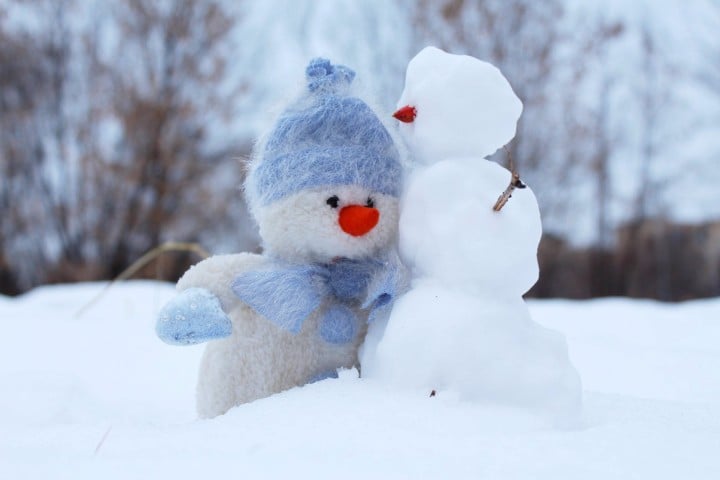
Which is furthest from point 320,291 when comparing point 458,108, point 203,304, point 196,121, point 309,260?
point 196,121

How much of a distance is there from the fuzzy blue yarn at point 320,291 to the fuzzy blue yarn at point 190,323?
0.06 m

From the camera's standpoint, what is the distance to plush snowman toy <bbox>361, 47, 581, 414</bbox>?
0.72 meters

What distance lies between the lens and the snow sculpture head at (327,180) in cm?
86

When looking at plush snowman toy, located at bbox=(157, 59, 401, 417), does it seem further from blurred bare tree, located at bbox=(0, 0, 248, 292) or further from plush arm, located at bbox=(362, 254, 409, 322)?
blurred bare tree, located at bbox=(0, 0, 248, 292)

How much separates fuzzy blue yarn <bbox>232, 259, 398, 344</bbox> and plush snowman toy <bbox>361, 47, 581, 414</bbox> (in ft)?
0.13

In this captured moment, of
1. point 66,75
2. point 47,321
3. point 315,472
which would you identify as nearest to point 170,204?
point 66,75

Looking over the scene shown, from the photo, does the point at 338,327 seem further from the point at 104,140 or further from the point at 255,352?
the point at 104,140

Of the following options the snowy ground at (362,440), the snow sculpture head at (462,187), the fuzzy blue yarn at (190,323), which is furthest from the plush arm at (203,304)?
the snow sculpture head at (462,187)

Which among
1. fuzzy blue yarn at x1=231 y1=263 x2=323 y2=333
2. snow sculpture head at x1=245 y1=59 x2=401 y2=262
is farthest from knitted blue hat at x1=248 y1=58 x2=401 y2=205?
fuzzy blue yarn at x1=231 y1=263 x2=323 y2=333

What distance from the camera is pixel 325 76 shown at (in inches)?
36.5

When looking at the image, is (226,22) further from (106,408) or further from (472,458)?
(472,458)

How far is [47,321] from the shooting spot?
6.64 ft

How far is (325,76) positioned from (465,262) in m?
0.35

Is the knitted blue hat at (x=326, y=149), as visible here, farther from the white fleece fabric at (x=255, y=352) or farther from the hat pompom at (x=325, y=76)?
the white fleece fabric at (x=255, y=352)
